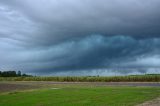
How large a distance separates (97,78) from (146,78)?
51.7 ft

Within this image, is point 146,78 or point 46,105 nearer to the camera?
point 46,105

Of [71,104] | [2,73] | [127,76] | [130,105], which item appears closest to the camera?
[130,105]

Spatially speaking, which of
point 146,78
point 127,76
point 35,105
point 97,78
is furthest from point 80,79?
point 35,105

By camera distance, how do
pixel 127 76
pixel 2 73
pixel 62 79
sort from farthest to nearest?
pixel 2 73, pixel 62 79, pixel 127 76

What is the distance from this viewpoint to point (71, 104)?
2939 centimetres

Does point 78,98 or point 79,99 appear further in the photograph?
point 78,98

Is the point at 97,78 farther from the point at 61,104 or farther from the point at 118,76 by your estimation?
the point at 61,104

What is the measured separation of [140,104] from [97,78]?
256ft

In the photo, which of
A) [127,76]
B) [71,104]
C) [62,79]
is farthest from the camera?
[62,79]

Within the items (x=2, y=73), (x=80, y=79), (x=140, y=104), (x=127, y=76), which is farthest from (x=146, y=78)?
(x=2, y=73)

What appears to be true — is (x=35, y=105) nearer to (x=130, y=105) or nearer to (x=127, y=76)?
(x=130, y=105)

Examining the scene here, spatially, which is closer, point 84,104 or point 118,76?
point 84,104

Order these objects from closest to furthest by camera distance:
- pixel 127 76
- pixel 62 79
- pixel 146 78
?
1. pixel 146 78
2. pixel 127 76
3. pixel 62 79

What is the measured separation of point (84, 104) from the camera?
29016 millimetres
